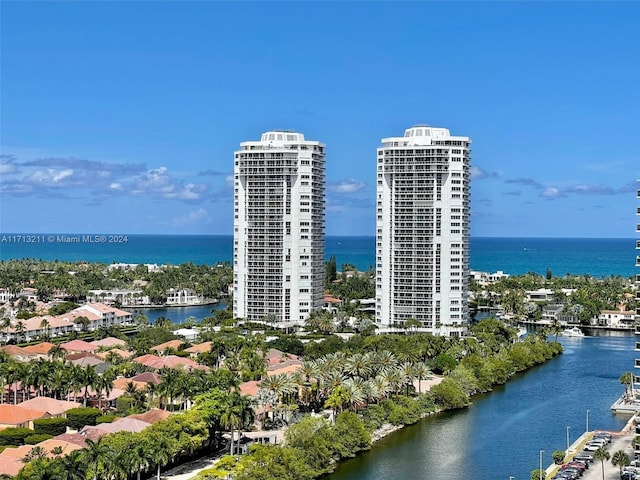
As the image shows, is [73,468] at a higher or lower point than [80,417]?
higher

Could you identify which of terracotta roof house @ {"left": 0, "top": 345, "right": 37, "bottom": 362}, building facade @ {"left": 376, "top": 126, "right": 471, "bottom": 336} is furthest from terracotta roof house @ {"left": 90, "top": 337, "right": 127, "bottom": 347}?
building facade @ {"left": 376, "top": 126, "right": 471, "bottom": 336}

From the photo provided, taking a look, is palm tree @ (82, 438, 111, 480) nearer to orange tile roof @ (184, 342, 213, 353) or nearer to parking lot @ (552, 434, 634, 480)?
parking lot @ (552, 434, 634, 480)

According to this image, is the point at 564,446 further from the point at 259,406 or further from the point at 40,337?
the point at 40,337

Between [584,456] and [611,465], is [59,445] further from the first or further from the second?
[611,465]

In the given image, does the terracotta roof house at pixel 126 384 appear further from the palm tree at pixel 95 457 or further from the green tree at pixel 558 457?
the green tree at pixel 558 457

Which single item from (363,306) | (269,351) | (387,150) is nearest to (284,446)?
(269,351)

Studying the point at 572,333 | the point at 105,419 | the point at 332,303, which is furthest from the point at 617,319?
the point at 105,419
